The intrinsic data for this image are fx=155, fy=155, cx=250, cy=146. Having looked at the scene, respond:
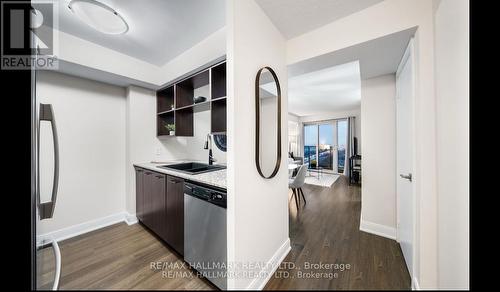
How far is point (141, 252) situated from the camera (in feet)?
2.08

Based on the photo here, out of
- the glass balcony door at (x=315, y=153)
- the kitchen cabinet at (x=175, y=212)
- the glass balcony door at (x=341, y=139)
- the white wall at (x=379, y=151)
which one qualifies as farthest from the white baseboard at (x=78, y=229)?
the glass balcony door at (x=315, y=153)

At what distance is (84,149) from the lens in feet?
2.57

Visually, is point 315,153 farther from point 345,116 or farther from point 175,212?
point 175,212

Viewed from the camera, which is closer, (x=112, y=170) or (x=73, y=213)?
(x=73, y=213)

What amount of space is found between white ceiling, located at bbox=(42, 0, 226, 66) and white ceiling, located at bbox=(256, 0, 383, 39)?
406mm

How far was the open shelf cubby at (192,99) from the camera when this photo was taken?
1520mm

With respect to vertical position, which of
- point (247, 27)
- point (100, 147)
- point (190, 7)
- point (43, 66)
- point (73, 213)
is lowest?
point (73, 213)

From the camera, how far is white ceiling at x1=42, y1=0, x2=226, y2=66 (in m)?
0.88

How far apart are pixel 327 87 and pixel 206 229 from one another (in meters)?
3.61
